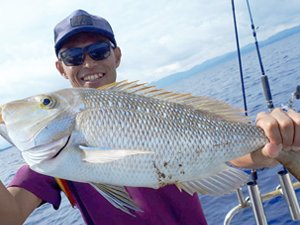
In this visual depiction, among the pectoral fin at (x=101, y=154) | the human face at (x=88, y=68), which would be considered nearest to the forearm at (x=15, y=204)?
the pectoral fin at (x=101, y=154)

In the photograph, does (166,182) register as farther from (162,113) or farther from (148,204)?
(148,204)

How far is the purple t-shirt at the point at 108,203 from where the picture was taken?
2.59 meters

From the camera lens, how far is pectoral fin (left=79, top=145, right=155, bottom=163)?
1.76m

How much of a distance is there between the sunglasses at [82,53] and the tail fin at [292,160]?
2289 mm

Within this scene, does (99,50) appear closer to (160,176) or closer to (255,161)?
(160,176)

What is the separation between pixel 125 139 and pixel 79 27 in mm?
1906

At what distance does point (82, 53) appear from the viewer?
3199 mm

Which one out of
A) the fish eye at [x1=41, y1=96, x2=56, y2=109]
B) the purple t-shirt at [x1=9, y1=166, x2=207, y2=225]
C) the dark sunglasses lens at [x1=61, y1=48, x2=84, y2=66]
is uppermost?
the dark sunglasses lens at [x1=61, y1=48, x2=84, y2=66]

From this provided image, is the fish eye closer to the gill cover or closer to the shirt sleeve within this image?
the gill cover

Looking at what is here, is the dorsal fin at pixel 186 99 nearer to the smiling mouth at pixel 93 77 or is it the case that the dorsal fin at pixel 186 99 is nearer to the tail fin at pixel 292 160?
the tail fin at pixel 292 160

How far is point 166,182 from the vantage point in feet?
6.45

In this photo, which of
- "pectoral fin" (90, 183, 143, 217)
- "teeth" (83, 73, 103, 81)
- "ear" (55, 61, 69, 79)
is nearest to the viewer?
"pectoral fin" (90, 183, 143, 217)

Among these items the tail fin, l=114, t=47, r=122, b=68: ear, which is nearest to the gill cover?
the tail fin

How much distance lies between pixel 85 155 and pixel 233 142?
1.23 meters
